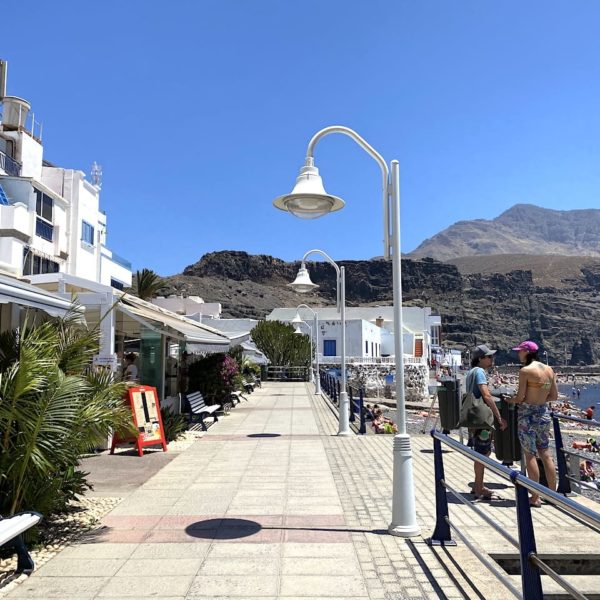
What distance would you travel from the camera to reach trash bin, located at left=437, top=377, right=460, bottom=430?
7.85m

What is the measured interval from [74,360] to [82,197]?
84.2 ft

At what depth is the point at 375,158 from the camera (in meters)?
6.11

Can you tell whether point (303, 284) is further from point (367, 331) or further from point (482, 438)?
point (367, 331)

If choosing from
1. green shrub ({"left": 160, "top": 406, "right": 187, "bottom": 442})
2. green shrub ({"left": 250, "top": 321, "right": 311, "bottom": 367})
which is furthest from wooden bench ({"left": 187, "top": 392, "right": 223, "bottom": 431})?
green shrub ({"left": 250, "top": 321, "right": 311, "bottom": 367})

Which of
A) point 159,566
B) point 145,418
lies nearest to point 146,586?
point 159,566

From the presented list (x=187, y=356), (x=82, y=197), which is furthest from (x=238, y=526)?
(x=82, y=197)

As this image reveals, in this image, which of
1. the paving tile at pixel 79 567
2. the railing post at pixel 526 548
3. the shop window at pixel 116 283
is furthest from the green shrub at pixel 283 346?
the railing post at pixel 526 548

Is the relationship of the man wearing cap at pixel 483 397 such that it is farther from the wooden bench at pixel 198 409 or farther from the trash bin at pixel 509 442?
the wooden bench at pixel 198 409

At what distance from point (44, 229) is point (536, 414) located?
2397 centimetres

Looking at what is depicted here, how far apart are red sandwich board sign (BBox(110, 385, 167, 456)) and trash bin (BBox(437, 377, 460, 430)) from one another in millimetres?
4629

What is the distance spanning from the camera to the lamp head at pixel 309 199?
5848 mm

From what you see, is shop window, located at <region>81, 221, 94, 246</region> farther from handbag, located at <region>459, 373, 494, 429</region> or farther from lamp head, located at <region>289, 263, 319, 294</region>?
handbag, located at <region>459, 373, 494, 429</region>

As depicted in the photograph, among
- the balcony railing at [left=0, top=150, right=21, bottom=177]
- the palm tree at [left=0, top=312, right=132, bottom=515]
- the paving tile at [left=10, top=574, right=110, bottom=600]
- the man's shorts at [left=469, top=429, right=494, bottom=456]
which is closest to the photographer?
the paving tile at [left=10, top=574, right=110, bottom=600]

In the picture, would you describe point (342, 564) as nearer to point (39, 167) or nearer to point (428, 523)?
point (428, 523)
